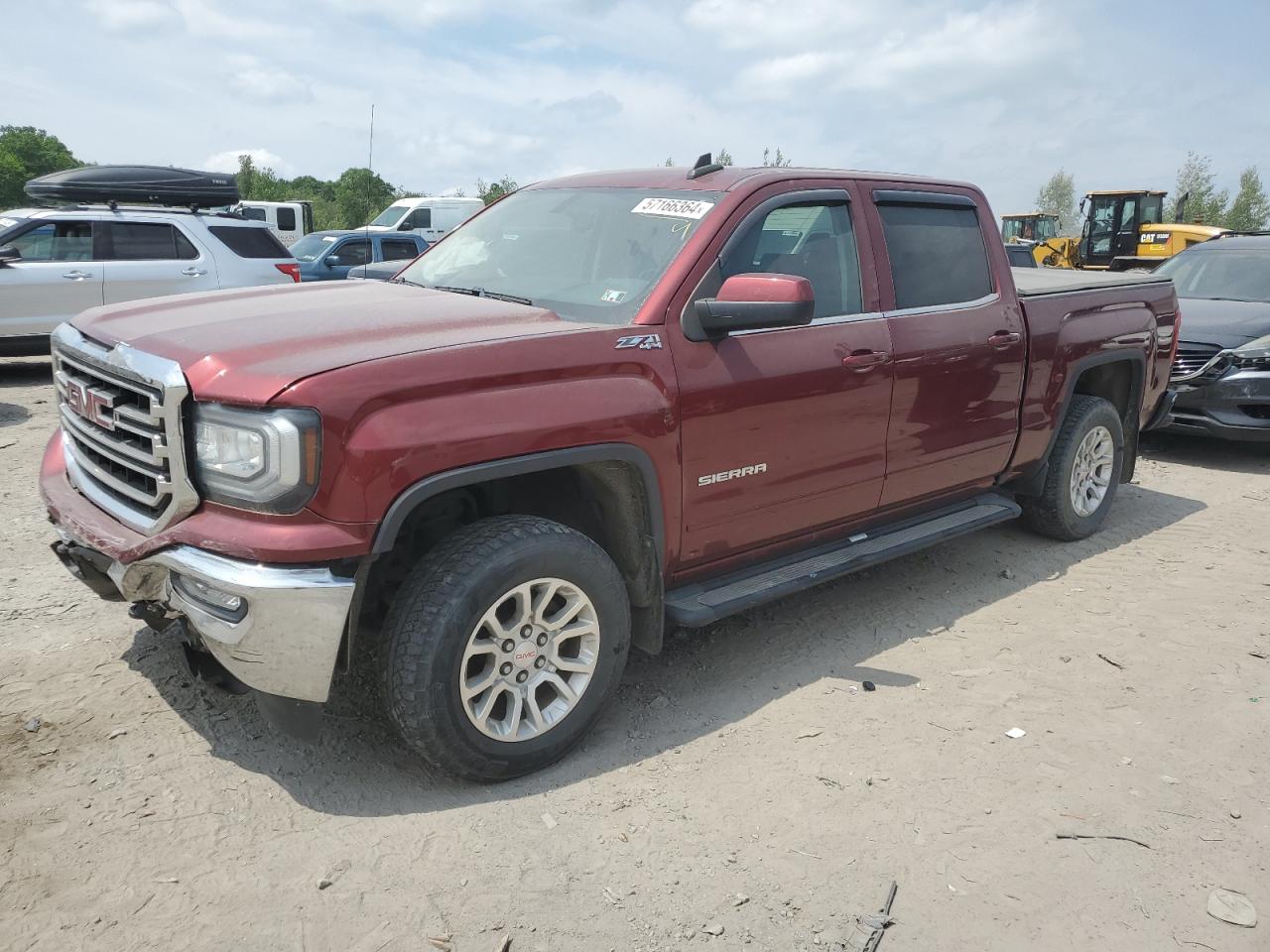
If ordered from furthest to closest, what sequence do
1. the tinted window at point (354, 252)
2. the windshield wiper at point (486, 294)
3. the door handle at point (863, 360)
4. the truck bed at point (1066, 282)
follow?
the tinted window at point (354, 252), the truck bed at point (1066, 282), the door handle at point (863, 360), the windshield wiper at point (486, 294)

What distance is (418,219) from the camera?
22.2m

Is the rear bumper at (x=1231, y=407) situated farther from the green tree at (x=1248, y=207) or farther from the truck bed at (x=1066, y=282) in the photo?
the green tree at (x=1248, y=207)

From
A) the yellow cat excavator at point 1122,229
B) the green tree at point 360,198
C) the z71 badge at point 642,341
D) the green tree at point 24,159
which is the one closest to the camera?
the z71 badge at point 642,341

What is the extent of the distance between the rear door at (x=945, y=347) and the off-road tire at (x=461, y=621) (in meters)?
1.74

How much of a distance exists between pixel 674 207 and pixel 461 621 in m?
1.81

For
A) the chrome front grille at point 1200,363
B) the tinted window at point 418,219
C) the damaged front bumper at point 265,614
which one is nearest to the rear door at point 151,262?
the damaged front bumper at point 265,614

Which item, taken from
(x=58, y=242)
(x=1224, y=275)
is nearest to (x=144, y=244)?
(x=58, y=242)

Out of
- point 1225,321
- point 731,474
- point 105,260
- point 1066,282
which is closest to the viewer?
point 731,474

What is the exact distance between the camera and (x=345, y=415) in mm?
2607

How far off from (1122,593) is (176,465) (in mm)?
4429

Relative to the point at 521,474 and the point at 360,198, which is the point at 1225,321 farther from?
the point at 360,198

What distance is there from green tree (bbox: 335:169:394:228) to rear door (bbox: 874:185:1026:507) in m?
36.4

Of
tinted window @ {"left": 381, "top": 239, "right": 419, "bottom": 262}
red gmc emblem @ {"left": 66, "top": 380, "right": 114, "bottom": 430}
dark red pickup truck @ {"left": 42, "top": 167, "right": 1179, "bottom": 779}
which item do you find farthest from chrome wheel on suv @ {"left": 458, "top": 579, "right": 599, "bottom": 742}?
tinted window @ {"left": 381, "top": 239, "right": 419, "bottom": 262}

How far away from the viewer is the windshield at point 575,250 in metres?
3.49
